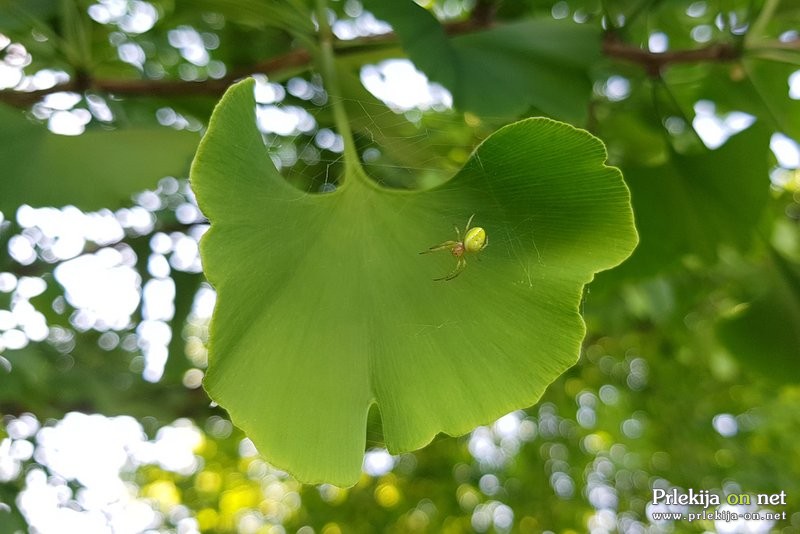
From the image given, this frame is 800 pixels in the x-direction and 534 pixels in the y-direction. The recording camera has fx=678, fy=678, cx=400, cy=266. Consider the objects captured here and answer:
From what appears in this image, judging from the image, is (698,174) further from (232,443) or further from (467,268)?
(232,443)

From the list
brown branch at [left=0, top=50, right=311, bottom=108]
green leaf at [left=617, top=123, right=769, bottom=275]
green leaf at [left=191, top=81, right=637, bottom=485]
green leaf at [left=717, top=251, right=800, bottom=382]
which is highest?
green leaf at [left=191, top=81, right=637, bottom=485]

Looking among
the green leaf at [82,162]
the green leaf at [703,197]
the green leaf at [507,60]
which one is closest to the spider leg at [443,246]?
the green leaf at [507,60]

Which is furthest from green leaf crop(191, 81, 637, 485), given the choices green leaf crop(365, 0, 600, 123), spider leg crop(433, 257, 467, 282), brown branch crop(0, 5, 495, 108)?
brown branch crop(0, 5, 495, 108)

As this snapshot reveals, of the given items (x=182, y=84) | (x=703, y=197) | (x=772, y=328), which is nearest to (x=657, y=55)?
(x=703, y=197)

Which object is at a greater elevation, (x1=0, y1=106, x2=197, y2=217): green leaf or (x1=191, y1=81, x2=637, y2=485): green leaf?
(x1=191, y1=81, x2=637, y2=485): green leaf

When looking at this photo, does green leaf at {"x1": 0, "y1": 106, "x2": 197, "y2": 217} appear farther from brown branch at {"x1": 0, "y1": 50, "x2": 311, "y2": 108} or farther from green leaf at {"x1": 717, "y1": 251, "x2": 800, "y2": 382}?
green leaf at {"x1": 717, "y1": 251, "x2": 800, "y2": 382}

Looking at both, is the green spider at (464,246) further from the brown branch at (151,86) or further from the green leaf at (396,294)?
the brown branch at (151,86)
